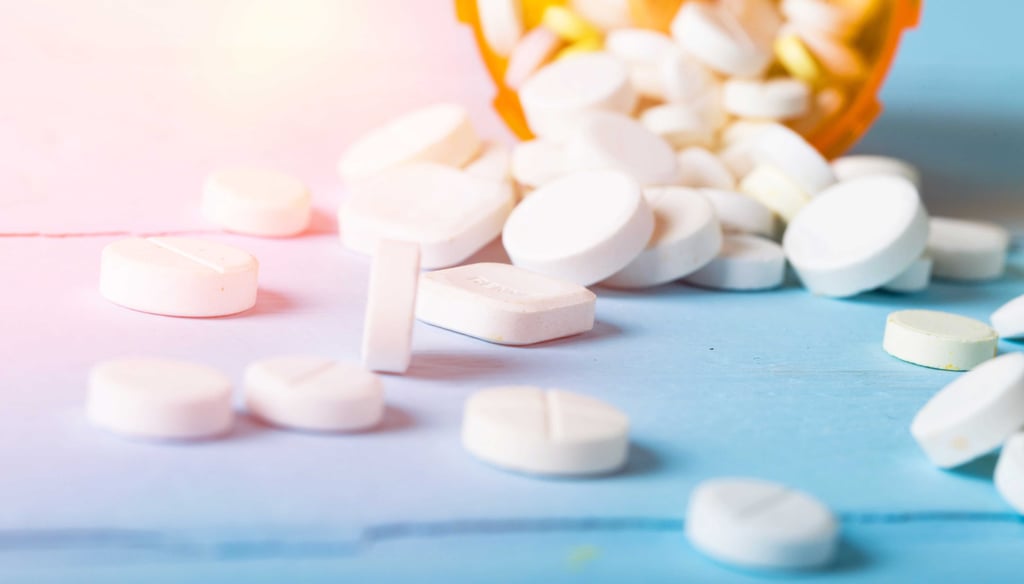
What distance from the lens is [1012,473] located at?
126 centimetres

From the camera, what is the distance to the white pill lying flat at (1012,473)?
125 cm

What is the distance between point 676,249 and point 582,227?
0.17 meters

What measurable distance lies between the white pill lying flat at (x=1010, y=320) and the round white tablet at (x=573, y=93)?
0.90 m

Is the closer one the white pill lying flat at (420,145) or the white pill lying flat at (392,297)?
the white pill lying flat at (392,297)

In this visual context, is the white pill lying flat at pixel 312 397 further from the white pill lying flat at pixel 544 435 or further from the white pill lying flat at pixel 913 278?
the white pill lying flat at pixel 913 278

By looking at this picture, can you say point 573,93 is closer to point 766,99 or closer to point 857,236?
point 766,99

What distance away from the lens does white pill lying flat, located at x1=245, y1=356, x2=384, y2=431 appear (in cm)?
129

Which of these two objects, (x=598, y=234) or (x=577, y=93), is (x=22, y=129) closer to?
(x=577, y=93)

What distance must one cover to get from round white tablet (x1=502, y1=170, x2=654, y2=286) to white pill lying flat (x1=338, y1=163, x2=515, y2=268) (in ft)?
0.19

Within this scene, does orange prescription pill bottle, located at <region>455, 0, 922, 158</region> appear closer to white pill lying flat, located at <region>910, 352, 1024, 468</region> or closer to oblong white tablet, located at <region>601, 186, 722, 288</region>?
oblong white tablet, located at <region>601, 186, 722, 288</region>

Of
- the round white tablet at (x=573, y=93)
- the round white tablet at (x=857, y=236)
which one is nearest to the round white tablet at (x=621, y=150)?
the round white tablet at (x=573, y=93)

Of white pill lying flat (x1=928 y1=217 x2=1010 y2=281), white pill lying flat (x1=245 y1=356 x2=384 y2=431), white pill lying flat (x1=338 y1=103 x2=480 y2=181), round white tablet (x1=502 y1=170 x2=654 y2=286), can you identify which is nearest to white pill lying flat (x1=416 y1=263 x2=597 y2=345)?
round white tablet (x1=502 y1=170 x2=654 y2=286)

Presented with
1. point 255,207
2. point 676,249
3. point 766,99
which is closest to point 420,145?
point 255,207

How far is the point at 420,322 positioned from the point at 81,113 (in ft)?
4.83
